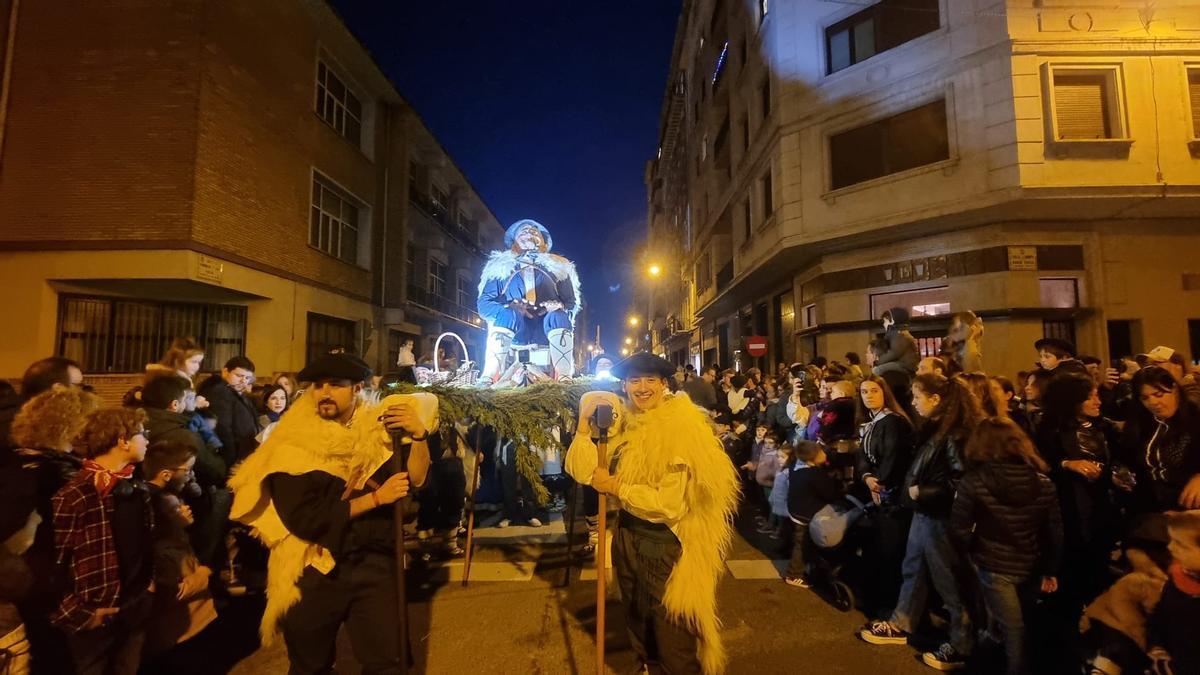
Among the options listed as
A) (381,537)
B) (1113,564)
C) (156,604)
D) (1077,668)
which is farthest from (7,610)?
(1113,564)

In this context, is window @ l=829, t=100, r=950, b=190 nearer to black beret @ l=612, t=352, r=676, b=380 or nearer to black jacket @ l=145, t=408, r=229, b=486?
black beret @ l=612, t=352, r=676, b=380

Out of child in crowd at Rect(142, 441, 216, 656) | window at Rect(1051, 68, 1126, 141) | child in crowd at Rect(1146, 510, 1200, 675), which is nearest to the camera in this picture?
child in crowd at Rect(1146, 510, 1200, 675)

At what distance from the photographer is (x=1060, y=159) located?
10516mm

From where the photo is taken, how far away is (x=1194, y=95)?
1077 centimetres

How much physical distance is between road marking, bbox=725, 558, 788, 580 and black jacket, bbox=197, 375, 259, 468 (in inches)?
202

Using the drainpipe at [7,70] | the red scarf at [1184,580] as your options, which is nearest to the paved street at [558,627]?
the red scarf at [1184,580]

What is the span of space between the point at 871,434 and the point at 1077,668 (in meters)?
1.94

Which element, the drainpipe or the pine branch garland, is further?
the drainpipe

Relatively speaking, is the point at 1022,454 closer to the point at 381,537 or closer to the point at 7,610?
the point at 381,537

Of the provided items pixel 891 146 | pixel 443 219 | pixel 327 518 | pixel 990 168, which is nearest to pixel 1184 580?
pixel 327 518

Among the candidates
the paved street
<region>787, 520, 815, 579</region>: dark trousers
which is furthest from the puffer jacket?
<region>787, 520, 815, 579</region>: dark trousers

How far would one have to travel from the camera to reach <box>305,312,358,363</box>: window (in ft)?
51.4

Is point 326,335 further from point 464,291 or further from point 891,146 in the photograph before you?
point 891,146

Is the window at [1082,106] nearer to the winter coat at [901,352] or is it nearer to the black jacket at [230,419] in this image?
the winter coat at [901,352]
